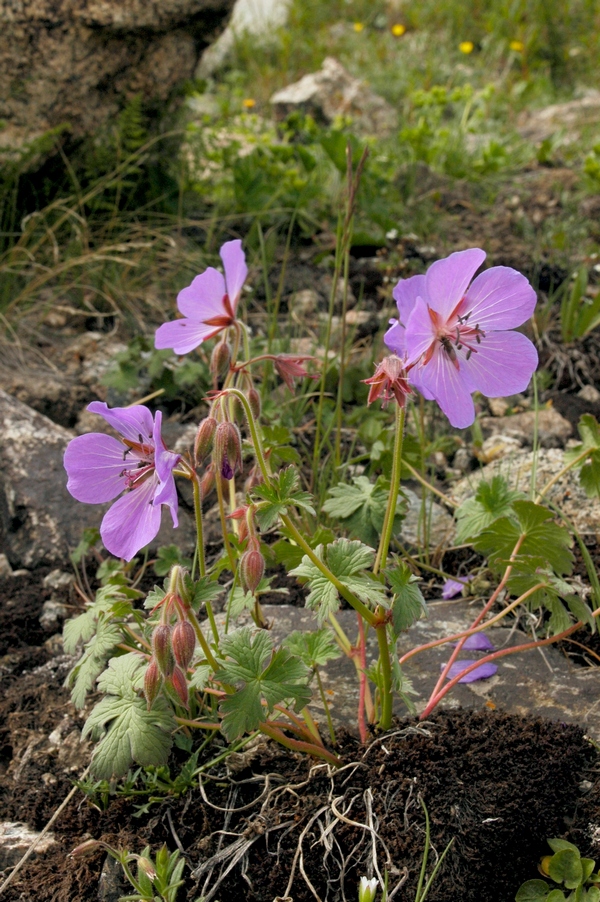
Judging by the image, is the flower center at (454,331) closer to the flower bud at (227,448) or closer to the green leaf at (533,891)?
the flower bud at (227,448)

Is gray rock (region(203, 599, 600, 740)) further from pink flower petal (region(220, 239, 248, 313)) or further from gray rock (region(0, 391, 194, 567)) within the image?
pink flower petal (region(220, 239, 248, 313))

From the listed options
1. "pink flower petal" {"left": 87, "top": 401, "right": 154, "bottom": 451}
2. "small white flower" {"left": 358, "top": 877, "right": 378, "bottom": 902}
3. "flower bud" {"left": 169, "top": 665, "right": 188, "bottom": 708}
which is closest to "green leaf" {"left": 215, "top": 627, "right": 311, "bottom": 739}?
"flower bud" {"left": 169, "top": 665, "right": 188, "bottom": 708}

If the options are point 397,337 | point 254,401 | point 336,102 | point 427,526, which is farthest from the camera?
point 336,102

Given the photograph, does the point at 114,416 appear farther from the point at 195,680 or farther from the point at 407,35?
the point at 407,35

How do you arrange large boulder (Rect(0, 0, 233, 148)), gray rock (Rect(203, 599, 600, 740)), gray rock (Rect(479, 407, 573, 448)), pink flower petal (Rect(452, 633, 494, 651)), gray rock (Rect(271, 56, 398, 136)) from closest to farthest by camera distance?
gray rock (Rect(203, 599, 600, 740)), pink flower petal (Rect(452, 633, 494, 651)), gray rock (Rect(479, 407, 573, 448)), large boulder (Rect(0, 0, 233, 148)), gray rock (Rect(271, 56, 398, 136))

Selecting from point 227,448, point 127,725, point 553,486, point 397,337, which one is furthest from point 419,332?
point 553,486

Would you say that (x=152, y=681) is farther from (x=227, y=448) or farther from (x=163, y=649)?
(x=227, y=448)

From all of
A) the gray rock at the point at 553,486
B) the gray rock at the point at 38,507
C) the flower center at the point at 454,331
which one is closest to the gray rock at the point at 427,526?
the gray rock at the point at 553,486
